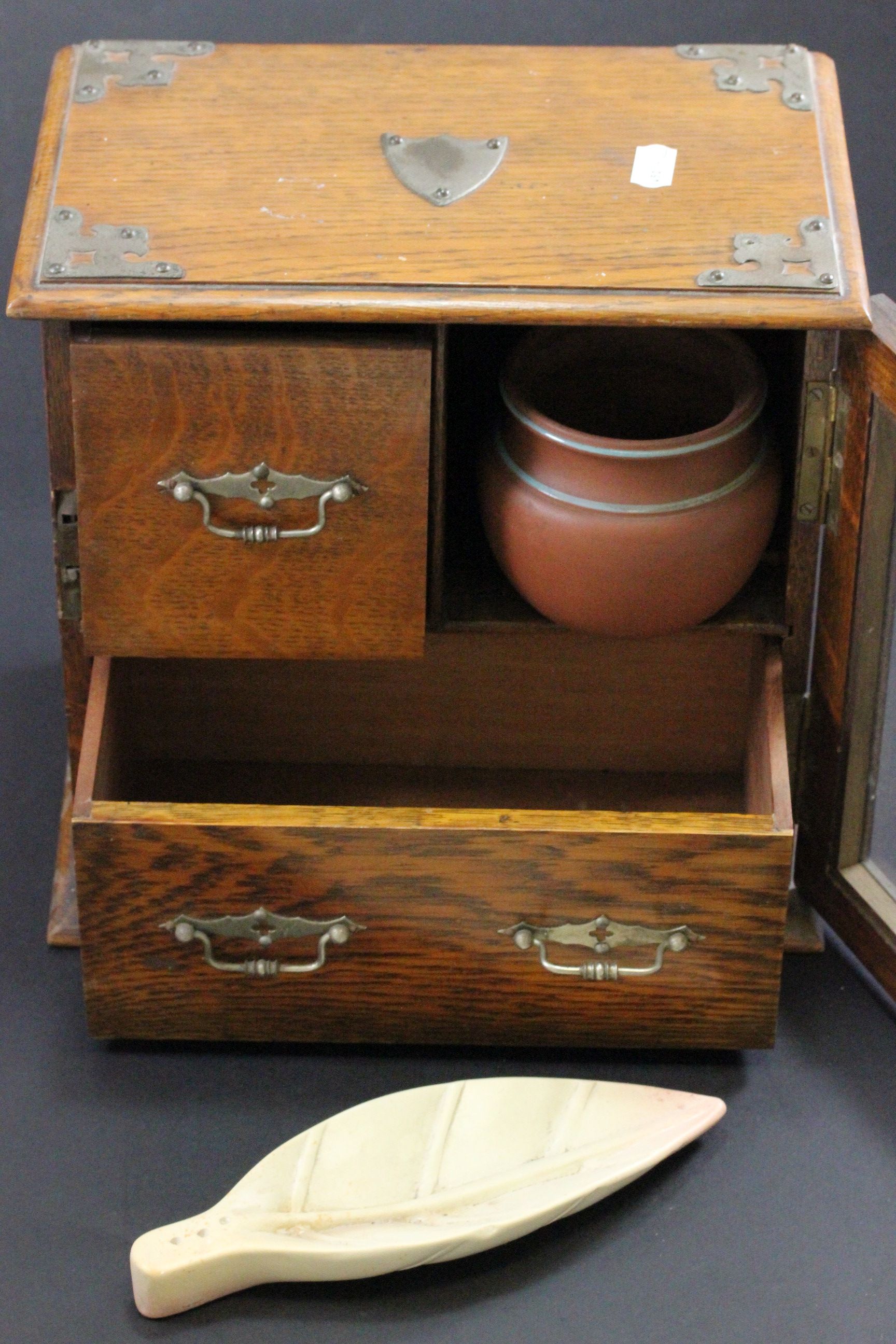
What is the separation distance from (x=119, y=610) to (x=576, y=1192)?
56 centimetres

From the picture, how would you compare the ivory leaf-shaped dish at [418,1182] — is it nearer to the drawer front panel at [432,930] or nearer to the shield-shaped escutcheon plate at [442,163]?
the drawer front panel at [432,930]

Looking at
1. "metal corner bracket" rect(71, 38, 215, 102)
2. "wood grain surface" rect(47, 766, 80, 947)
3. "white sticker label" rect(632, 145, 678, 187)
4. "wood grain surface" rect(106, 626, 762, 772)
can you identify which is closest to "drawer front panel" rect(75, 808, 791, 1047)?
"wood grain surface" rect(47, 766, 80, 947)

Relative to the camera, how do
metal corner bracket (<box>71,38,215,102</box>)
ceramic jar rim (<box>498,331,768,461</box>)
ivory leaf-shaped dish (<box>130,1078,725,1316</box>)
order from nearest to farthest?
ivory leaf-shaped dish (<box>130,1078,725,1316</box>), ceramic jar rim (<box>498,331,768,461</box>), metal corner bracket (<box>71,38,215,102</box>)

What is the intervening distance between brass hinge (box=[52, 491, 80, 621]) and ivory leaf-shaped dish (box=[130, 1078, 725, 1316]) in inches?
18.2

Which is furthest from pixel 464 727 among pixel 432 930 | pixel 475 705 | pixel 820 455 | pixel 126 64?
pixel 126 64

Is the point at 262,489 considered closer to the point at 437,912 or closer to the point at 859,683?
the point at 437,912

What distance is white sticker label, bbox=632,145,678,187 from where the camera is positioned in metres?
1.74

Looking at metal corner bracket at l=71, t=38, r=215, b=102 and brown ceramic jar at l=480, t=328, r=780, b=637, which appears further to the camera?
metal corner bracket at l=71, t=38, r=215, b=102

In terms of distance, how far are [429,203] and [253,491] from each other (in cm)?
26

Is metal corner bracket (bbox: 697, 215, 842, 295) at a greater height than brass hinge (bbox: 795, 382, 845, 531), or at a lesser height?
greater

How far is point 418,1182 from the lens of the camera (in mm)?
1662

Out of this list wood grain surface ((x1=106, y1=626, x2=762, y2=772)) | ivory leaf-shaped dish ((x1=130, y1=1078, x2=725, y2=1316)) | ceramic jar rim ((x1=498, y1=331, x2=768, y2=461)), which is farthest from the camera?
wood grain surface ((x1=106, y1=626, x2=762, y2=772))

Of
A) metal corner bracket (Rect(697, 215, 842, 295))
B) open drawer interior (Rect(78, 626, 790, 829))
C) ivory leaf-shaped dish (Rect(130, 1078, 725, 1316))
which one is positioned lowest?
ivory leaf-shaped dish (Rect(130, 1078, 725, 1316))

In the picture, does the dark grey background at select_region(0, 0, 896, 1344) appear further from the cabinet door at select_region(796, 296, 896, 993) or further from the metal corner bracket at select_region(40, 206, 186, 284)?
the metal corner bracket at select_region(40, 206, 186, 284)
